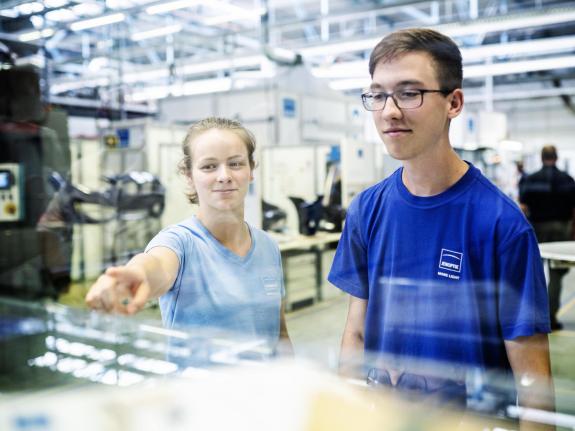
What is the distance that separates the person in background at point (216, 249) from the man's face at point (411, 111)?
250 mm

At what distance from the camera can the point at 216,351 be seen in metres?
0.91

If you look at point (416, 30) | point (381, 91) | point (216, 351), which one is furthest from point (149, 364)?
point (416, 30)

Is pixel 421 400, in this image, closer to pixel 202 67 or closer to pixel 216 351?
pixel 216 351

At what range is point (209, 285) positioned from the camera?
36.8 inches

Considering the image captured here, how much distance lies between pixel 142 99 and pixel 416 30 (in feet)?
28.5

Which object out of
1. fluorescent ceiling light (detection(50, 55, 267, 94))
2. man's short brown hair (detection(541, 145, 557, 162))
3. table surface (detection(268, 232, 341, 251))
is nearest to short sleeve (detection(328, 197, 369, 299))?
table surface (detection(268, 232, 341, 251))

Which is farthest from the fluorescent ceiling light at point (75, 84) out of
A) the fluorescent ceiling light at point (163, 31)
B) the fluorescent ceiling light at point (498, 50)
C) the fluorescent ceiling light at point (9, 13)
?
the fluorescent ceiling light at point (9, 13)

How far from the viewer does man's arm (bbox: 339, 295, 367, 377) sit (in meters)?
0.99

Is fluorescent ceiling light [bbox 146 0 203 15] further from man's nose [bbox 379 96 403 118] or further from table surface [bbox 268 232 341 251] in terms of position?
man's nose [bbox 379 96 403 118]

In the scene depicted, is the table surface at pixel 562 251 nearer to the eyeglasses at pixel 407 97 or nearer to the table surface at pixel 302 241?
the table surface at pixel 302 241

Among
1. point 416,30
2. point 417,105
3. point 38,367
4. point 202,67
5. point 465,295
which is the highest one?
point 202,67

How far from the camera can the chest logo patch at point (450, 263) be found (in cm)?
87

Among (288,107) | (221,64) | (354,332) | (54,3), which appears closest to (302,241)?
(354,332)

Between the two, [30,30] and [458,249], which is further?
[30,30]
